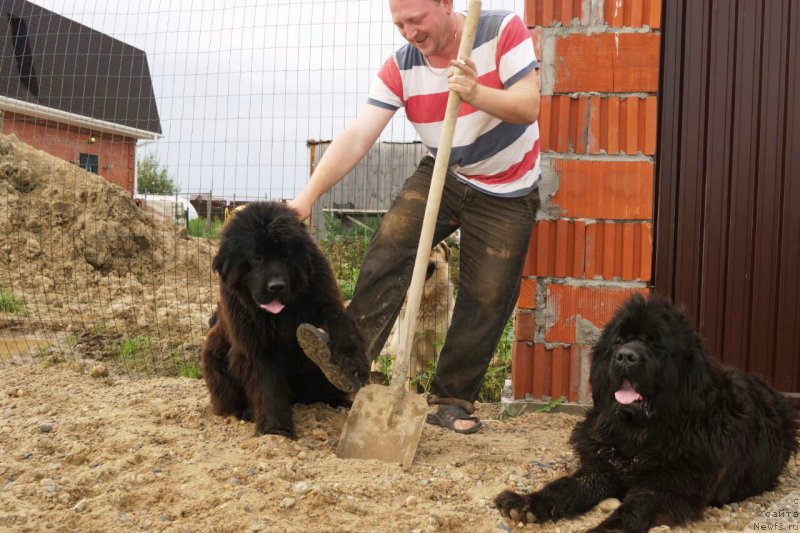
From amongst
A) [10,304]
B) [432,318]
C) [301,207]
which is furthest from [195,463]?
[10,304]

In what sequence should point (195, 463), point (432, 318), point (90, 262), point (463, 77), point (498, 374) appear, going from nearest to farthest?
1. point (195, 463)
2. point (463, 77)
3. point (498, 374)
4. point (432, 318)
5. point (90, 262)

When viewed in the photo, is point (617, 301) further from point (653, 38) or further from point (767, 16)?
point (767, 16)

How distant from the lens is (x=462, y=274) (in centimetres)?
418

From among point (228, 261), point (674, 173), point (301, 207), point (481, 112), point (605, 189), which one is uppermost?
point (481, 112)

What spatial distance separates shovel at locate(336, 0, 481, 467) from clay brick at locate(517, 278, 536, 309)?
1.06 m

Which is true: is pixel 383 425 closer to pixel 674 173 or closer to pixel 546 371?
pixel 546 371

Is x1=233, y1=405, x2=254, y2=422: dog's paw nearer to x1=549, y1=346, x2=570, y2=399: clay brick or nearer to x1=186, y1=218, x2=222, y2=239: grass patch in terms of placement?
x1=549, y1=346, x2=570, y2=399: clay brick

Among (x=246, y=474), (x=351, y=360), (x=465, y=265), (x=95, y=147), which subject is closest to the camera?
(x=246, y=474)

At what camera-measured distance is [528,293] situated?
14.6 feet

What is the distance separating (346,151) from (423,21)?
0.80 meters

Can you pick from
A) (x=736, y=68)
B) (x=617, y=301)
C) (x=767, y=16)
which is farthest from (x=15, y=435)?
(x=767, y=16)

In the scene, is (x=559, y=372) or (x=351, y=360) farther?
(x=559, y=372)

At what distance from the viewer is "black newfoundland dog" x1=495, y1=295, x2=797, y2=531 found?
2.84m

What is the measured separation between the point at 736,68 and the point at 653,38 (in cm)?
56
